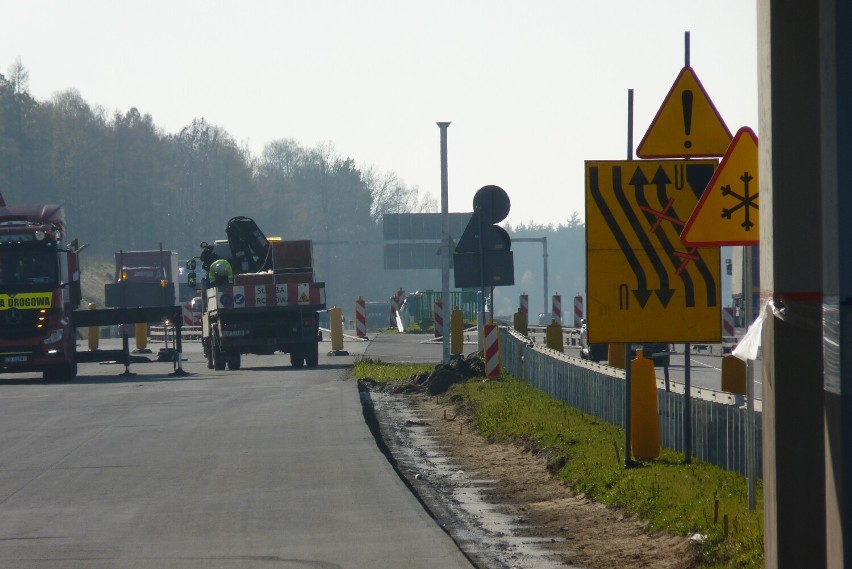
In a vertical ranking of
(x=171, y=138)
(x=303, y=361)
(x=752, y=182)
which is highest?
(x=171, y=138)

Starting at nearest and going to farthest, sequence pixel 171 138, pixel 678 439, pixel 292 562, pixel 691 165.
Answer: pixel 292 562 < pixel 691 165 < pixel 678 439 < pixel 171 138

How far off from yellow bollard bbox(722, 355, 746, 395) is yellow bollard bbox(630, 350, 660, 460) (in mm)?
1356

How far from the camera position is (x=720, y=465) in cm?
1012

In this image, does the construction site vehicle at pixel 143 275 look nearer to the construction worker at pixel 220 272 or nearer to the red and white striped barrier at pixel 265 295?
the construction worker at pixel 220 272

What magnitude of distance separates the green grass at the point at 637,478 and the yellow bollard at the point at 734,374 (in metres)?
1.06

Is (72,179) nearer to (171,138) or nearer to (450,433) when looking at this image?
(171,138)

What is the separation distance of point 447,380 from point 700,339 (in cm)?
1111

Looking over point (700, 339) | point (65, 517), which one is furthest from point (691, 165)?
point (65, 517)

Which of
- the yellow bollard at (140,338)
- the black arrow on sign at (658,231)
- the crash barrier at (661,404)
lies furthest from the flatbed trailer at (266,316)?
the black arrow on sign at (658,231)

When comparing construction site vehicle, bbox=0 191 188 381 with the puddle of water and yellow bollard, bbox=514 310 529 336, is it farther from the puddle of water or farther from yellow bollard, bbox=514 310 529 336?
the puddle of water

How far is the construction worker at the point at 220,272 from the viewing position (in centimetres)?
3145

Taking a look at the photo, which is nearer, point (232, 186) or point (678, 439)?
point (678, 439)

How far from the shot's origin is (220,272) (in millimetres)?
31562

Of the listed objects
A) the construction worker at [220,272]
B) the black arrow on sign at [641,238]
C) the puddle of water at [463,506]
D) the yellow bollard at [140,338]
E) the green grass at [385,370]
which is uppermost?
the black arrow on sign at [641,238]
